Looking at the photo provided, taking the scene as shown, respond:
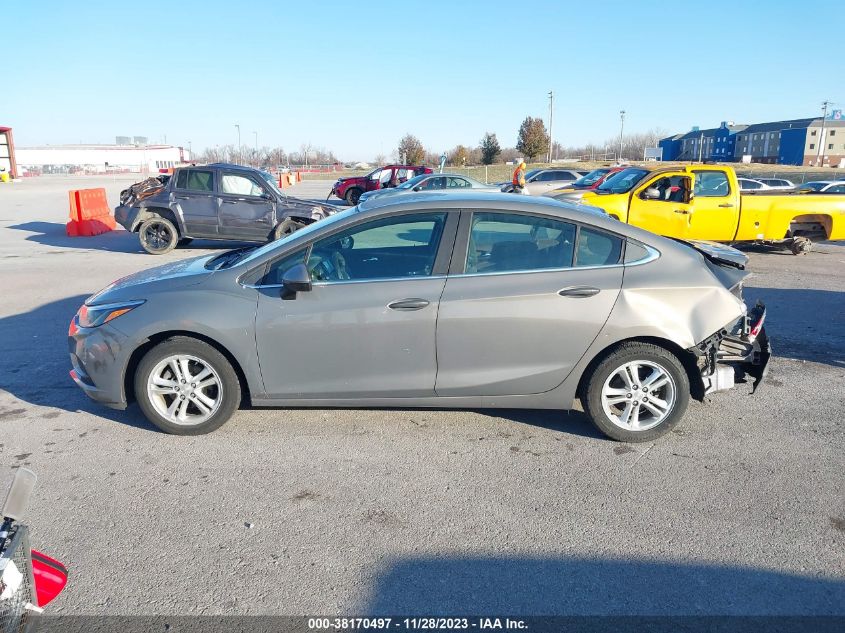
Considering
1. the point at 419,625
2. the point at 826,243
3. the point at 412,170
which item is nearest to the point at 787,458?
the point at 419,625

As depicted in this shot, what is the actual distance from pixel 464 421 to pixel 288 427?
1.27 meters

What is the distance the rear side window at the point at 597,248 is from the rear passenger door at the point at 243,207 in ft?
31.8

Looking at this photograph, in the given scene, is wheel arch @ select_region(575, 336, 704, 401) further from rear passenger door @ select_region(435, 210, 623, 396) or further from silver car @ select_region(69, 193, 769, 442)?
rear passenger door @ select_region(435, 210, 623, 396)

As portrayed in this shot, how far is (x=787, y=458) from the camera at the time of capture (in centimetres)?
411

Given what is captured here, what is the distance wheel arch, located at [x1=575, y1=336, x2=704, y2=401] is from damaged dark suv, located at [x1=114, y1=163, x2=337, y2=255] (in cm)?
939

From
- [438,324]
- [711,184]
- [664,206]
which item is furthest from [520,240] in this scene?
[711,184]

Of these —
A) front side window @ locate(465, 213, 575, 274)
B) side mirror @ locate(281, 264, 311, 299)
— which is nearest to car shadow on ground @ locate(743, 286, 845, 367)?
front side window @ locate(465, 213, 575, 274)

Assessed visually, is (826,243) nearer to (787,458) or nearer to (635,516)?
(787,458)

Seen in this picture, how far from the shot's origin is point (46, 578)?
2631mm

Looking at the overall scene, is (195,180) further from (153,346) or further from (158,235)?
(153,346)

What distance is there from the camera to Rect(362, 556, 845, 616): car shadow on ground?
2.75 metres

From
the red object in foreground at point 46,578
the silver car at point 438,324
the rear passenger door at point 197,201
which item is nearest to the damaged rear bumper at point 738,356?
the silver car at point 438,324

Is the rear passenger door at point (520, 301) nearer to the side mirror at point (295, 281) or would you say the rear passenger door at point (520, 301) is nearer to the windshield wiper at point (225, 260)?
the side mirror at point (295, 281)

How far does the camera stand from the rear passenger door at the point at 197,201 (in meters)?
12.9
